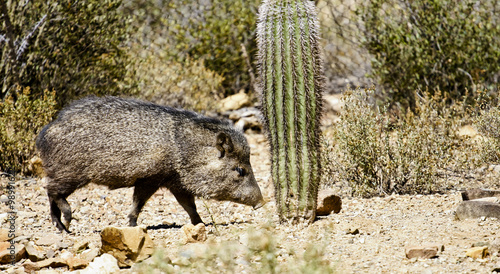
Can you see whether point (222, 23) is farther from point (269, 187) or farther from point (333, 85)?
point (269, 187)

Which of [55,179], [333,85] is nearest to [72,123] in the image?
[55,179]

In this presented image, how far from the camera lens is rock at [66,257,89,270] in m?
3.26

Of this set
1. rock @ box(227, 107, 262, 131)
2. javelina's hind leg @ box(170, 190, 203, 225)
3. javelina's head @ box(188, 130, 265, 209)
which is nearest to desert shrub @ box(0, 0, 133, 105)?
rock @ box(227, 107, 262, 131)

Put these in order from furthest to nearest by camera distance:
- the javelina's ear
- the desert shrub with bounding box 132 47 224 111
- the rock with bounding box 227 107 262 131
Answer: the rock with bounding box 227 107 262 131, the desert shrub with bounding box 132 47 224 111, the javelina's ear

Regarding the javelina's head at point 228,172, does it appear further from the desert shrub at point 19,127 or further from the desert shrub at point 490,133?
the desert shrub at point 19,127

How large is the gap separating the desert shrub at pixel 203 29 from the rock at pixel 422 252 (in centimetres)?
631

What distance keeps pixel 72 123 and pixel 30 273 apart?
1.48m

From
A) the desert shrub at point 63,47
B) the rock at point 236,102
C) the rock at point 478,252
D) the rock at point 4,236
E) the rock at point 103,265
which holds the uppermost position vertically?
the desert shrub at point 63,47

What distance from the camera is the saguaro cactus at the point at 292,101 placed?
3854 mm

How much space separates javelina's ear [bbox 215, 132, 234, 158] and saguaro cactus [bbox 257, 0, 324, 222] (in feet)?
2.39

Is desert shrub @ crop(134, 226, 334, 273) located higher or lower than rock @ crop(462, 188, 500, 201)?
lower

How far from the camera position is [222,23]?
9.20m

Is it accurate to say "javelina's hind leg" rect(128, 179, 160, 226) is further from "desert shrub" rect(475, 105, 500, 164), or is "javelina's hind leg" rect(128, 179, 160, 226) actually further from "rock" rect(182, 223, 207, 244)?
"desert shrub" rect(475, 105, 500, 164)

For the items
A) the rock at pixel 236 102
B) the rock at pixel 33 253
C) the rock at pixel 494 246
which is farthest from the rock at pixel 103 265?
the rock at pixel 236 102
